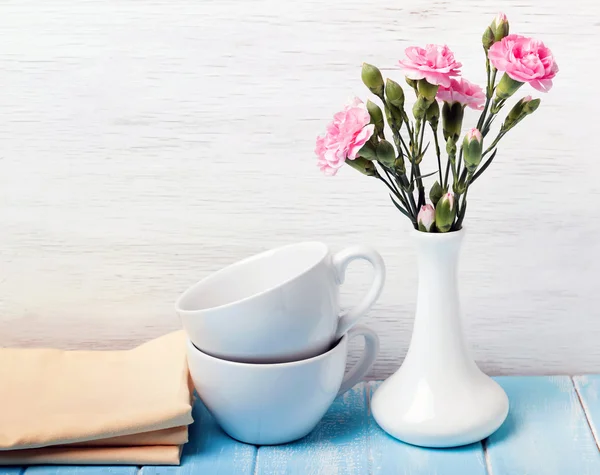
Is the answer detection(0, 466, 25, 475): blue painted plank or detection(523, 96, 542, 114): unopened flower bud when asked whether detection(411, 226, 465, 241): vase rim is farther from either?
detection(0, 466, 25, 475): blue painted plank

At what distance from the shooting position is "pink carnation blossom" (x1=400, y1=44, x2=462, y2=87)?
72cm

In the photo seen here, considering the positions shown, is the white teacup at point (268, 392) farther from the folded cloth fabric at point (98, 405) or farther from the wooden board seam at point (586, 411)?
the wooden board seam at point (586, 411)

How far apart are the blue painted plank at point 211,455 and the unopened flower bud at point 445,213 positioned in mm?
318

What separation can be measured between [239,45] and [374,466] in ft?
1.70

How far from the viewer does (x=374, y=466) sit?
80 centimetres

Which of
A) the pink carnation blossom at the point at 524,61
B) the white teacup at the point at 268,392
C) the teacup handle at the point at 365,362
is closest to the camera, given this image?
the pink carnation blossom at the point at 524,61

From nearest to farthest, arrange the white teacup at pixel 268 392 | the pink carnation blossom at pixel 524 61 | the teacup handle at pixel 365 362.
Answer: the pink carnation blossom at pixel 524 61, the white teacup at pixel 268 392, the teacup handle at pixel 365 362

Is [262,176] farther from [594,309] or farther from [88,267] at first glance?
[594,309]

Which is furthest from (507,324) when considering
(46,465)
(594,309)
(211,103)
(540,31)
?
(46,465)

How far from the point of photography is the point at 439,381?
838 millimetres

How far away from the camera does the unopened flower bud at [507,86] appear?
73 cm

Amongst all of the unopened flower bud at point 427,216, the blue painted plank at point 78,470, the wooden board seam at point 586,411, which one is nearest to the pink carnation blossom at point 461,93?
the unopened flower bud at point 427,216

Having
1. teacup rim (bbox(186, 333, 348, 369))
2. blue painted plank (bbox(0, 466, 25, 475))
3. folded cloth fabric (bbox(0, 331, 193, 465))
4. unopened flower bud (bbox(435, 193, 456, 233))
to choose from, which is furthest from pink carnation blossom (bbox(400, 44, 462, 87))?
blue painted plank (bbox(0, 466, 25, 475))

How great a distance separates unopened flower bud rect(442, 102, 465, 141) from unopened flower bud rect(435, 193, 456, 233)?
2.5 inches
